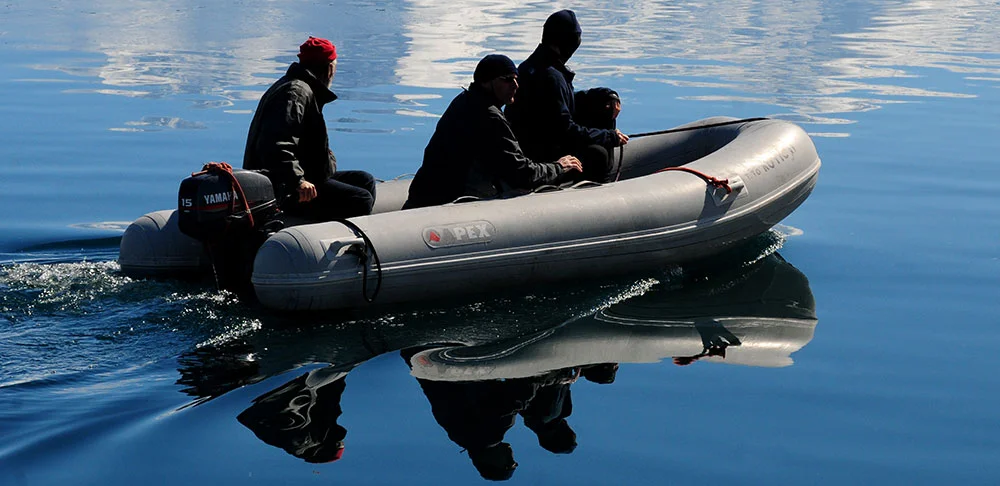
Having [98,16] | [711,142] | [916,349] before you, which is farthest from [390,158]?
[98,16]

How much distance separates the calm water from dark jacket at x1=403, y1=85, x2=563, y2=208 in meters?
0.64

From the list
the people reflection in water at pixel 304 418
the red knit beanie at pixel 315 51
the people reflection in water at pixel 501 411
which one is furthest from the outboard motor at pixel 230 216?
the people reflection in water at pixel 501 411

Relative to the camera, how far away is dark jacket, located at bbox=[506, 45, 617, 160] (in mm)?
6023

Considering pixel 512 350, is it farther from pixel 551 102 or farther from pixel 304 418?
pixel 551 102

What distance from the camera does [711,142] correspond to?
7.37m

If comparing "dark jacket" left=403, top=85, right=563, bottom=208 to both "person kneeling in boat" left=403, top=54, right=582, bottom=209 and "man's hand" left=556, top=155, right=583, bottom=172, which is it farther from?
"man's hand" left=556, top=155, right=583, bottom=172

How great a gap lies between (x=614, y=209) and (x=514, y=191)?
0.53 meters

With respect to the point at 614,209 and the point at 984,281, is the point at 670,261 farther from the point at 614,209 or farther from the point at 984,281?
the point at 984,281

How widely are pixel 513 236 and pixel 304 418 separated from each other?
1.78 metres

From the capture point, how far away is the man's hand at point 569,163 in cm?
607

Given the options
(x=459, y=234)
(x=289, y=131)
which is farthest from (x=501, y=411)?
(x=289, y=131)

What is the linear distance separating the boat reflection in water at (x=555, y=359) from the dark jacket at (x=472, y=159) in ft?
2.87

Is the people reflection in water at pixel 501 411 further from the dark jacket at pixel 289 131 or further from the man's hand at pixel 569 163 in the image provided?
the man's hand at pixel 569 163

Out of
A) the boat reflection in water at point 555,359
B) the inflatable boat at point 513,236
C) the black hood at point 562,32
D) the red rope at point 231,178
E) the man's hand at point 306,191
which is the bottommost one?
the boat reflection in water at point 555,359
